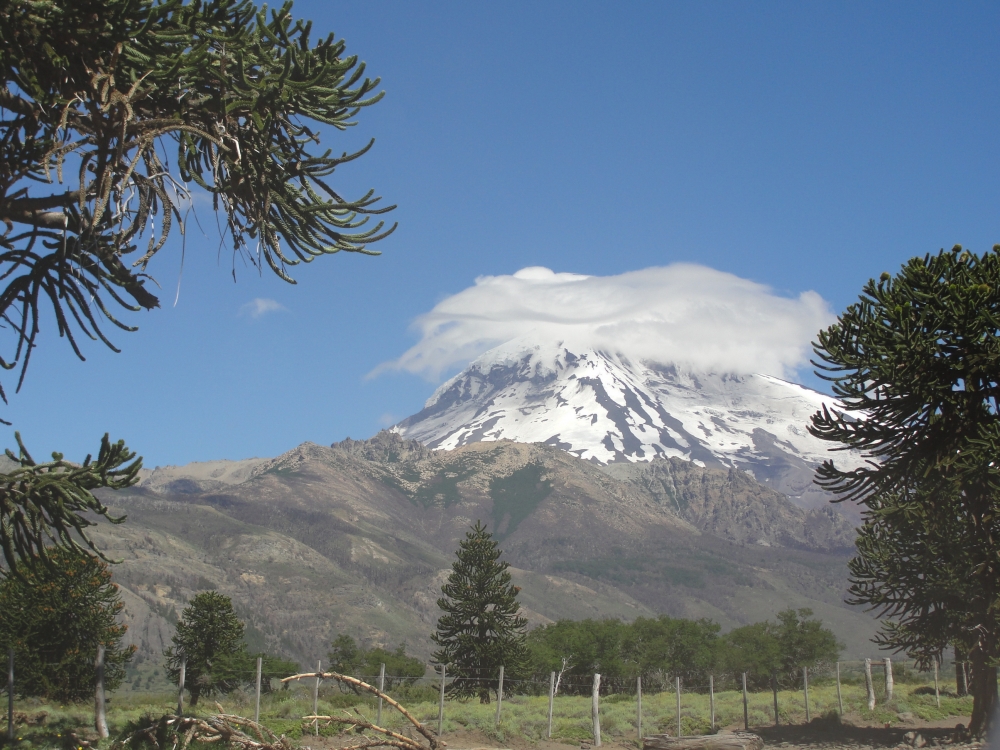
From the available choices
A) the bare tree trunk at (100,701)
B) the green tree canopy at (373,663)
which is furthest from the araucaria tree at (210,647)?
the bare tree trunk at (100,701)

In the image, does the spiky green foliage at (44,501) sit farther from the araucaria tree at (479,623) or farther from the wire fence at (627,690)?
the araucaria tree at (479,623)

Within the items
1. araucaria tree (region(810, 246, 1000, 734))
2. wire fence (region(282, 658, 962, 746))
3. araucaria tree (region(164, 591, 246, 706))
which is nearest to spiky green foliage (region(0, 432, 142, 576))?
wire fence (region(282, 658, 962, 746))

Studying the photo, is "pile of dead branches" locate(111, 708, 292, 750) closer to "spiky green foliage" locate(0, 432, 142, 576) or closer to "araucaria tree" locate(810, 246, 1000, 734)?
"spiky green foliage" locate(0, 432, 142, 576)

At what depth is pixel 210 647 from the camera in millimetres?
39000

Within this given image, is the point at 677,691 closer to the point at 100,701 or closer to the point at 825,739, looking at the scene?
the point at 825,739

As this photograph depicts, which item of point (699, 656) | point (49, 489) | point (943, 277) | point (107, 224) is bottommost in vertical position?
point (699, 656)

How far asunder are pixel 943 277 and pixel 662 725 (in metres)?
17.7

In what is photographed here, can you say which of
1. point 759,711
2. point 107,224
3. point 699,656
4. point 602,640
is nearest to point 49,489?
point 107,224

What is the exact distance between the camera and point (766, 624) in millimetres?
76750

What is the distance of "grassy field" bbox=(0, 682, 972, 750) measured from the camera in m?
23.3

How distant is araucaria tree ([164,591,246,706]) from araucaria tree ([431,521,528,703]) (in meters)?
11.1

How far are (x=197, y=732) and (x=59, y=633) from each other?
80.0ft

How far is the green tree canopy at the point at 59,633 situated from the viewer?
97.3ft

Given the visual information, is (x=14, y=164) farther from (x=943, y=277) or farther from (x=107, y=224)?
(x=943, y=277)
